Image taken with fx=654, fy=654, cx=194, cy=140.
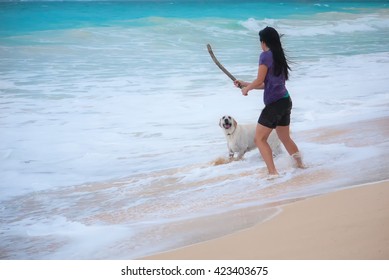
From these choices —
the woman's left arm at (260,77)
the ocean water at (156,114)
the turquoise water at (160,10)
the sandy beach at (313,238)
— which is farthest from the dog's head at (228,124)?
the turquoise water at (160,10)

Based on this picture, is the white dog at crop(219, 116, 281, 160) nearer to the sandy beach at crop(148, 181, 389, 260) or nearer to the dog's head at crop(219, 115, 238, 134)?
the dog's head at crop(219, 115, 238, 134)

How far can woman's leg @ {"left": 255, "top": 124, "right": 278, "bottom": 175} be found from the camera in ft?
13.6

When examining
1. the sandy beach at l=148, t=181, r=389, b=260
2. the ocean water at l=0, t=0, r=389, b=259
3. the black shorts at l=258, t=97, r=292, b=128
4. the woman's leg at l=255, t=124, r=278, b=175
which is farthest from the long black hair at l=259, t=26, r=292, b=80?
the sandy beach at l=148, t=181, r=389, b=260

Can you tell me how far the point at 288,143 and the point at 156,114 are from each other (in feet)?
4.37

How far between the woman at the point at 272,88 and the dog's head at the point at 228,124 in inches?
20.5

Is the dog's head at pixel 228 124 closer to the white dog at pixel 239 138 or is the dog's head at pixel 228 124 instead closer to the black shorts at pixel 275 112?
the white dog at pixel 239 138

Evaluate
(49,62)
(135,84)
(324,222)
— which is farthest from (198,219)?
(49,62)

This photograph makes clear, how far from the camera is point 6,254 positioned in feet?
11.7

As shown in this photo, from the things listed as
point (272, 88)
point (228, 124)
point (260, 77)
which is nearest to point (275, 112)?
point (272, 88)

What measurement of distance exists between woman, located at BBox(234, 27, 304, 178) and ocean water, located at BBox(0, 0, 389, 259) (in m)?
0.26

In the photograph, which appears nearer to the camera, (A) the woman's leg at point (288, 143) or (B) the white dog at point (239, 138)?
(A) the woman's leg at point (288, 143)

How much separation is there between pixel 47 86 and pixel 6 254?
2.02 meters

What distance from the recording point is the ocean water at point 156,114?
383cm
